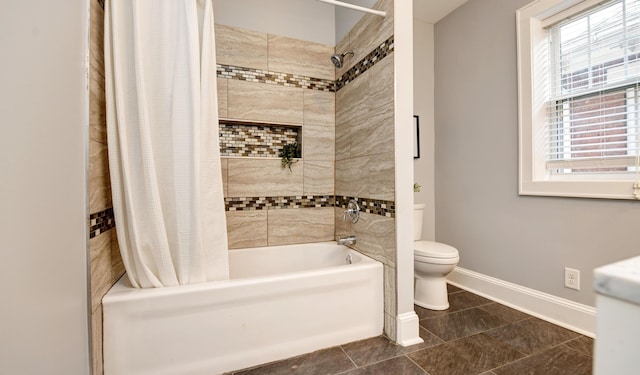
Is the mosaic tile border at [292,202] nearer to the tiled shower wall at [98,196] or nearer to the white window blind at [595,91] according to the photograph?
the tiled shower wall at [98,196]

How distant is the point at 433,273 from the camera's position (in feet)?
6.68

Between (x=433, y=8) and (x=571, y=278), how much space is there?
2.41 metres

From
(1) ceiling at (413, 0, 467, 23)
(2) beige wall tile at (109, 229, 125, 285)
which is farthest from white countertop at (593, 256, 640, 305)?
(1) ceiling at (413, 0, 467, 23)

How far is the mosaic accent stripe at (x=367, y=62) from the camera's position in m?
1.71

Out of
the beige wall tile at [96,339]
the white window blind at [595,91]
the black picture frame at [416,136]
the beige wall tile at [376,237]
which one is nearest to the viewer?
the beige wall tile at [96,339]

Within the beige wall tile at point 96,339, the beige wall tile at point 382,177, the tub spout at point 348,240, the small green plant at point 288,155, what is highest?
the small green plant at point 288,155

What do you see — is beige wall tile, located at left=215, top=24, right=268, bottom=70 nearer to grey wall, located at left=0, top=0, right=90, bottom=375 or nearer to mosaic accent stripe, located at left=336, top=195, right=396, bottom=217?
grey wall, located at left=0, top=0, right=90, bottom=375

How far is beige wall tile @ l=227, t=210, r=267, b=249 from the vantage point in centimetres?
216

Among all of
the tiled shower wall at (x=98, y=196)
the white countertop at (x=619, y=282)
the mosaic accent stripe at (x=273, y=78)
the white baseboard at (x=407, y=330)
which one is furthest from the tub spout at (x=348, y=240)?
the white countertop at (x=619, y=282)

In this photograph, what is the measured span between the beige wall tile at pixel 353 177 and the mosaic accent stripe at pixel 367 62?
62cm

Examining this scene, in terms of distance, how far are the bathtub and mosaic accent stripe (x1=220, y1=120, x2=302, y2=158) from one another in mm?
1130

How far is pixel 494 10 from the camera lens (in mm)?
2227

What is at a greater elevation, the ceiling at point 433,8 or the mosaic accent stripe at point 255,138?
the ceiling at point 433,8

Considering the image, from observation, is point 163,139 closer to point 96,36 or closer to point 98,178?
point 98,178
